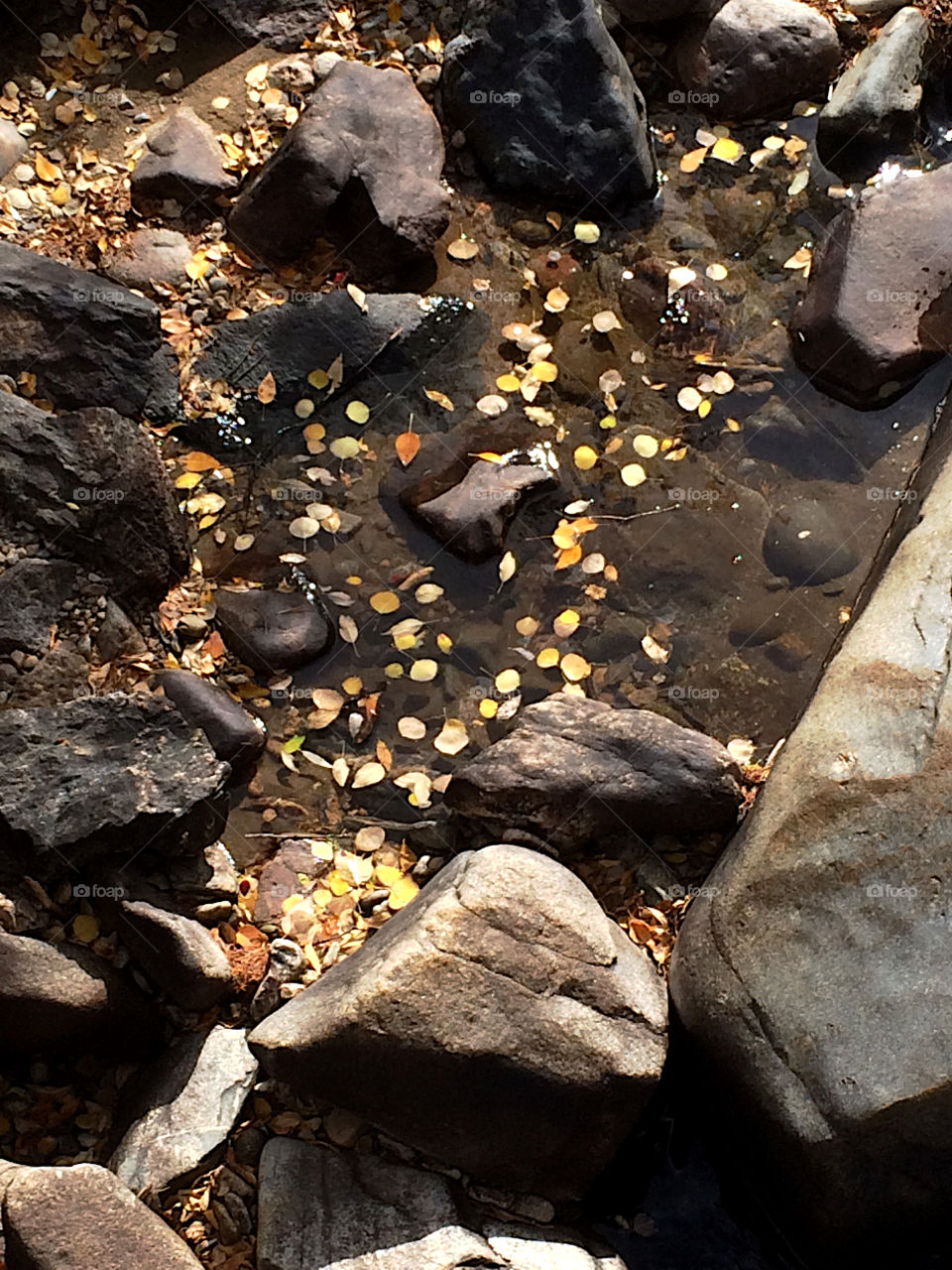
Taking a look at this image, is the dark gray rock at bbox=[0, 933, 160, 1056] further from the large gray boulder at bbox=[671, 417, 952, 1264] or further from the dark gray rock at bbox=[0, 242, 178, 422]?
the dark gray rock at bbox=[0, 242, 178, 422]

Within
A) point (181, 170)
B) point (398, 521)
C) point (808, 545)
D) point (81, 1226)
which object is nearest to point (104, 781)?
point (81, 1226)

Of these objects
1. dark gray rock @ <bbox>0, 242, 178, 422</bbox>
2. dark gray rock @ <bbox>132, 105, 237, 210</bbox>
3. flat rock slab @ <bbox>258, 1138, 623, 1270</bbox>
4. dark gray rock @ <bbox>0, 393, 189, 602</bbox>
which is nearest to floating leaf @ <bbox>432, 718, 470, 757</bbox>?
dark gray rock @ <bbox>0, 393, 189, 602</bbox>

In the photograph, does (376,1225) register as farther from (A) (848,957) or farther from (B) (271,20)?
(B) (271,20)

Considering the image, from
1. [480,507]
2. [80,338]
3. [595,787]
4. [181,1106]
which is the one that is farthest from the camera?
[80,338]

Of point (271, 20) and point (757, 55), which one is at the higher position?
point (757, 55)

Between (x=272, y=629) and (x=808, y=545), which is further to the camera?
(x=808, y=545)

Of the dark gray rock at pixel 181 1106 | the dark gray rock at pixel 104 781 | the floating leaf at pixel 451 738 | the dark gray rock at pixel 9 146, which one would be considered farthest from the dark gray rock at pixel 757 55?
the dark gray rock at pixel 181 1106
